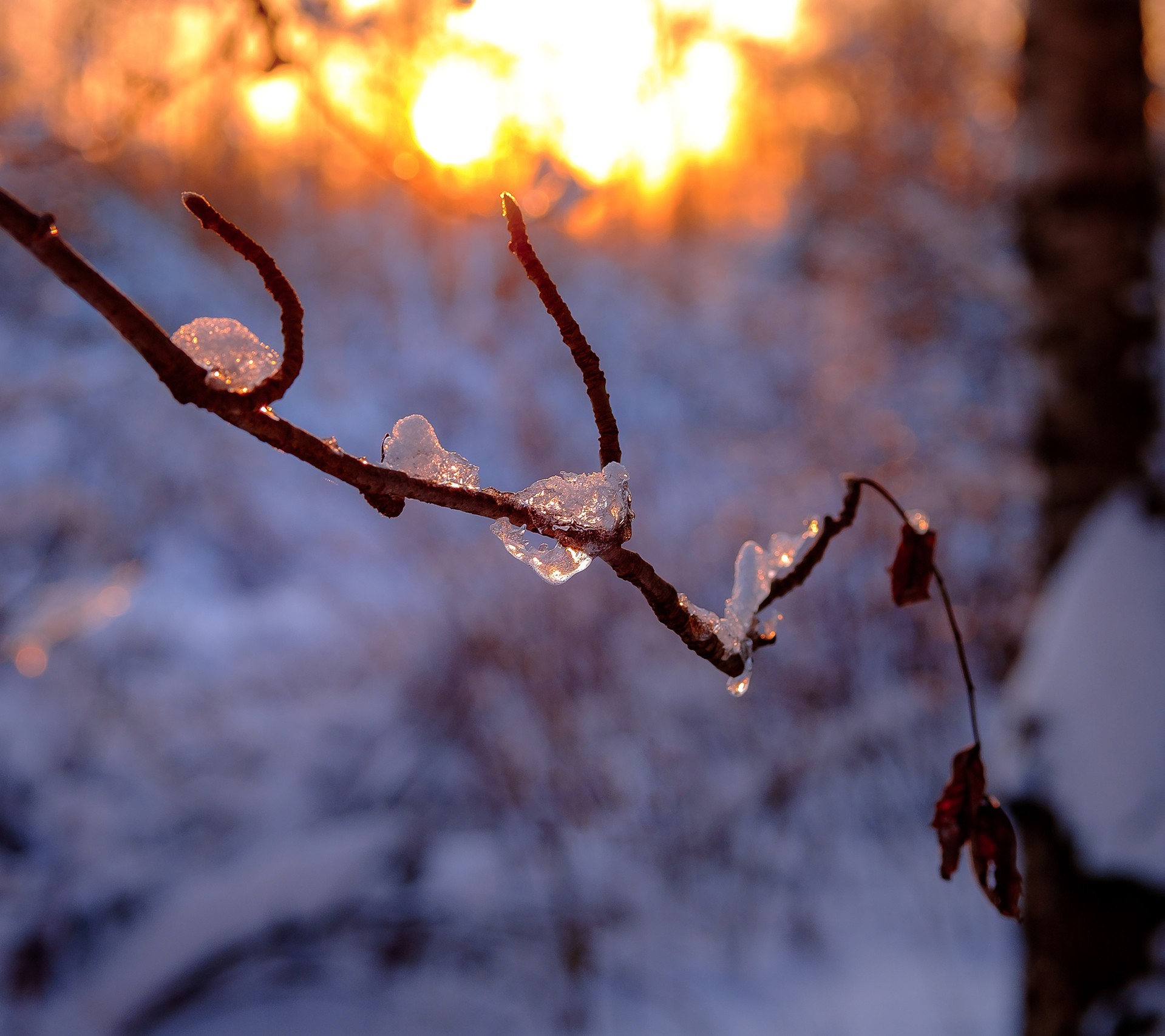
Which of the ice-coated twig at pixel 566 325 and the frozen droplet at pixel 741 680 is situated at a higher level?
the ice-coated twig at pixel 566 325

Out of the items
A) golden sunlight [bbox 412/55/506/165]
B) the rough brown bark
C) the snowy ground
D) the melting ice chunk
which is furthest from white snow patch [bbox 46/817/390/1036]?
the melting ice chunk

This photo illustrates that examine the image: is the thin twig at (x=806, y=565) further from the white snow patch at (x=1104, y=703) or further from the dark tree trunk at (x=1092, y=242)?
the dark tree trunk at (x=1092, y=242)

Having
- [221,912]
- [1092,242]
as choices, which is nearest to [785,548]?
[1092,242]

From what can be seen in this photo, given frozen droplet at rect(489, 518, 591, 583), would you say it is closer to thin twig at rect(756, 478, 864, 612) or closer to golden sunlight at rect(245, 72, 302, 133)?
thin twig at rect(756, 478, 864, 612)

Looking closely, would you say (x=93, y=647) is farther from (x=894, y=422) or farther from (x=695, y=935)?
(x=894, y=422)

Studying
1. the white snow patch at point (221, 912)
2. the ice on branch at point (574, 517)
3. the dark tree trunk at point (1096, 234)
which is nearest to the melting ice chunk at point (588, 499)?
the ice on branch at point (574, 517)

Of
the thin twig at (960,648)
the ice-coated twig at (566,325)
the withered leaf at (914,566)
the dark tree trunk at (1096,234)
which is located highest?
the dark tree trunk at (1096,234)
